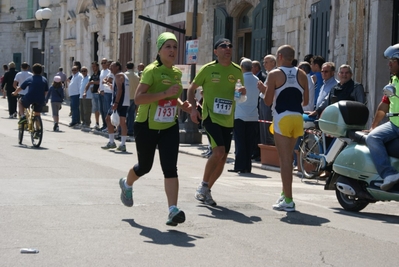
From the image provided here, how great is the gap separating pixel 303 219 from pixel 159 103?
190 cm

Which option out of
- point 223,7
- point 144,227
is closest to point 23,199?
point 144,227

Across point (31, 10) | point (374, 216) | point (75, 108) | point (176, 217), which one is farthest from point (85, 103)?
point (31, 10)

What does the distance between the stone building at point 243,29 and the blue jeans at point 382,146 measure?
23.3ft

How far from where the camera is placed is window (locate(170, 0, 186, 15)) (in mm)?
29816

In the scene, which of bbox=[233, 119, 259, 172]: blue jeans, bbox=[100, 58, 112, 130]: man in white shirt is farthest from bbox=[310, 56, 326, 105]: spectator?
bbox=[100, 58, 112, 130]: man in white shirt

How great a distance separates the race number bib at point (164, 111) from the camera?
836 centimetres

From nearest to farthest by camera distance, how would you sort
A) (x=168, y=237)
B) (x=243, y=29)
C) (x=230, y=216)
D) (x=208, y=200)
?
(x=168, y=237) < (x=230, y=216) < (x=208, y=200) < (x=243, y=29)

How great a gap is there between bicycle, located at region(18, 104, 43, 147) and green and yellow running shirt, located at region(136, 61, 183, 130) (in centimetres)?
941

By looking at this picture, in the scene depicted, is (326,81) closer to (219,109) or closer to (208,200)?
(219,109)

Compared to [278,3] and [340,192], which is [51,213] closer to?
[340,192]

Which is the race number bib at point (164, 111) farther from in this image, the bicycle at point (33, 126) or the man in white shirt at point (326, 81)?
the bicycle at point (33, 126)

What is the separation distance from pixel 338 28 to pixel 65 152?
20.4 ft

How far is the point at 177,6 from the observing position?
30.4 metres

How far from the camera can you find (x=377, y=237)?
7.95m
